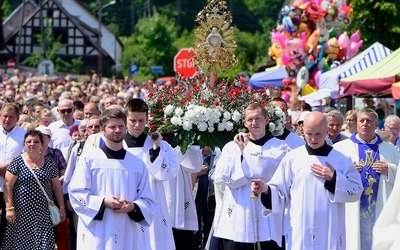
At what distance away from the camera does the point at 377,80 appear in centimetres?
1558

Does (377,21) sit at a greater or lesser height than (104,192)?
greater

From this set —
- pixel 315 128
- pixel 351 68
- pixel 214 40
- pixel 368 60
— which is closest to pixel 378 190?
pixel 315 128

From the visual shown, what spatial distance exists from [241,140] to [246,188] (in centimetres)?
48

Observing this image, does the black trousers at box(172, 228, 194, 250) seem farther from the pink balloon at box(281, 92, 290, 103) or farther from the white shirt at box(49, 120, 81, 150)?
the pink balloon at box(281, 92, 290, 103)

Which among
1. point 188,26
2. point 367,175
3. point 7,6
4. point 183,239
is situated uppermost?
point 7,6

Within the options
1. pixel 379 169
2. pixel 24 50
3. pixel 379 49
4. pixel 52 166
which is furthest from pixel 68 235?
pixel 24 50

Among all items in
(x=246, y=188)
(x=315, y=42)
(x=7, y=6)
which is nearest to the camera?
(x=246, y=188)

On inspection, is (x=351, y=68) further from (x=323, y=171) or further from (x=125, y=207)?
(x=125, y=207)

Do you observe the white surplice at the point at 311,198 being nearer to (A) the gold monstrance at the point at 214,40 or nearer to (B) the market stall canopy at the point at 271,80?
(A) the gold monstrance at the point at 214,40

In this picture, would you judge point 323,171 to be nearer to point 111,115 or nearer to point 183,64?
point 111,115

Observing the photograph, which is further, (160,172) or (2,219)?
(2,219)

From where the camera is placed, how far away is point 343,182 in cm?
866

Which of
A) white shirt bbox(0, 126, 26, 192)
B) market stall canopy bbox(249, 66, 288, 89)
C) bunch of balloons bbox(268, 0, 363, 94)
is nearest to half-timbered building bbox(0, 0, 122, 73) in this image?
market stall canopy bbox(249, 66, 288, 89)

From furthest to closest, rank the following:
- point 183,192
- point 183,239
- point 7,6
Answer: point 7,6 < point 183,239 < point 183,192
